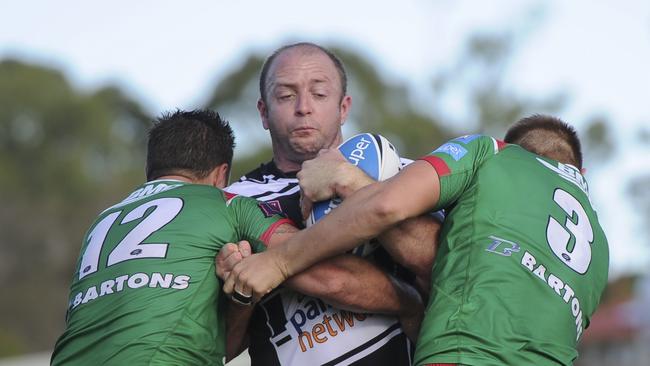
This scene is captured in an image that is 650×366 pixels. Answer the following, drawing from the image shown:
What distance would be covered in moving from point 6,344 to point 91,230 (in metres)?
20.7

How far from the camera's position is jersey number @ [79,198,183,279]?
5.53 meters

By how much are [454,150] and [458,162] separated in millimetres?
90

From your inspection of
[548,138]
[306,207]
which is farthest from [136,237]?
[548,138]

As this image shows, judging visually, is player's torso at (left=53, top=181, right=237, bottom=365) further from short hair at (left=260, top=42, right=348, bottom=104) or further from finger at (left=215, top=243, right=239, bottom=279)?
short hair at (left=260, top=42, right=348, bottom=104)

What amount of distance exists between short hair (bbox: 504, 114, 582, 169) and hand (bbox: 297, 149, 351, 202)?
1.15 metres

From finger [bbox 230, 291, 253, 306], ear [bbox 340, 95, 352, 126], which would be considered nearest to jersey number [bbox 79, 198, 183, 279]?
finger [bbox 230, 291, 253, 306]

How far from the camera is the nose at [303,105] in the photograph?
6.55m

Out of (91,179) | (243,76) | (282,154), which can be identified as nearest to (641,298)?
(243,76)

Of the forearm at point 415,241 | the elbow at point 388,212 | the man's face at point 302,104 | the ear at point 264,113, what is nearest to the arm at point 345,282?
the forearm at point 415,241

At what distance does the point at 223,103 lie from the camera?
133ft

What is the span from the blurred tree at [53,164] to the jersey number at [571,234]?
36.3 meters

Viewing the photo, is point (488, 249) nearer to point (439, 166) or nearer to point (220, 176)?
point (439, 166)

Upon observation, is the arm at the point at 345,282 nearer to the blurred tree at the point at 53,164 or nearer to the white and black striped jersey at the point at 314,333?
the white and black striped jersey at the point at 314,333

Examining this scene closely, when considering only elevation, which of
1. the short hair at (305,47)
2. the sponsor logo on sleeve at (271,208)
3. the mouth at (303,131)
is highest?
the short hair at (305,47)
